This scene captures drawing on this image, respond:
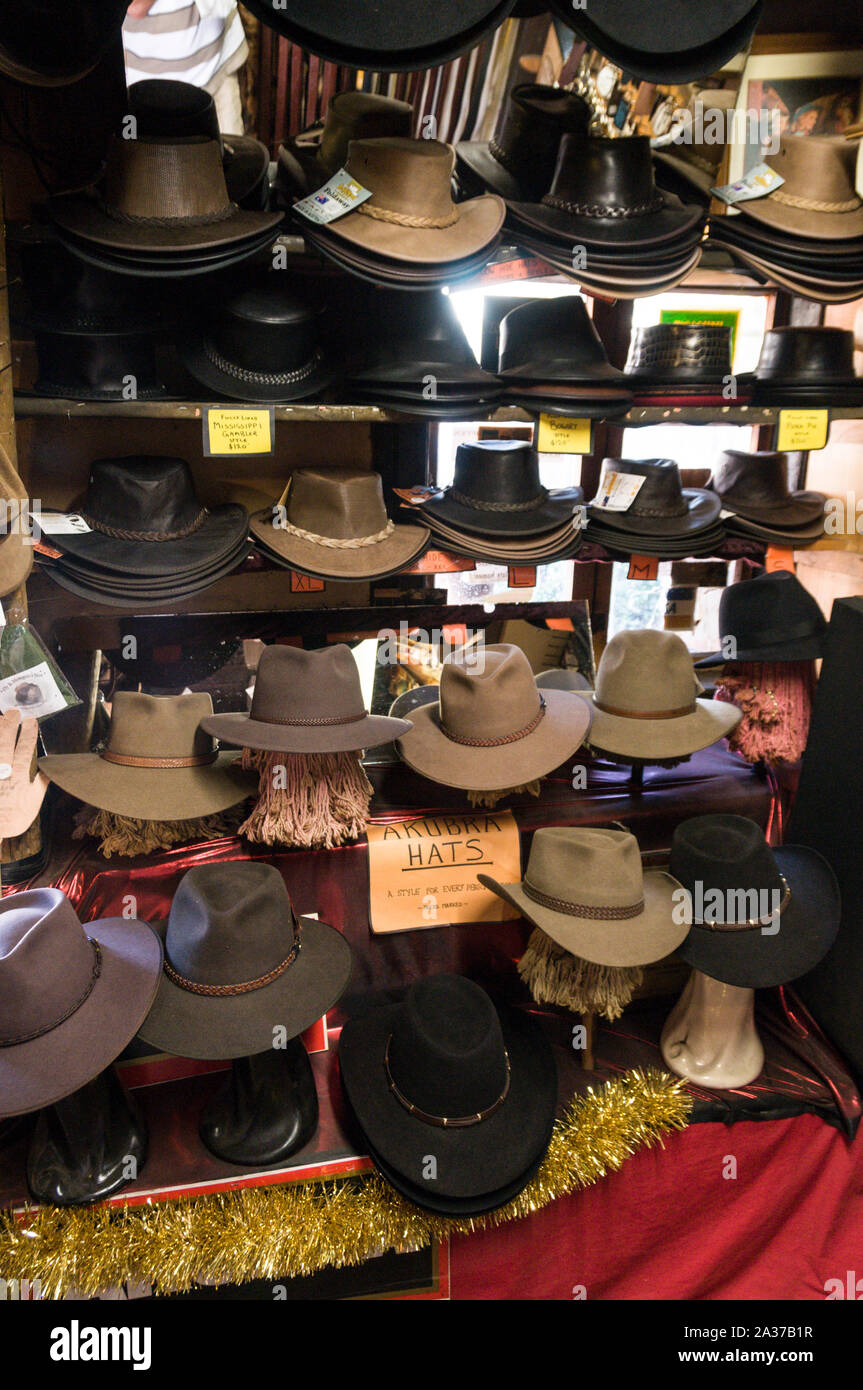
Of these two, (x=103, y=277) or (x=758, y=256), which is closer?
(x=103, y=277)

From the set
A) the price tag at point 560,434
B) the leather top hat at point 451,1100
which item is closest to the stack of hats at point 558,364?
the price tag at point 560,434

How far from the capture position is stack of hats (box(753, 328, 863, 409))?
2.47 metres

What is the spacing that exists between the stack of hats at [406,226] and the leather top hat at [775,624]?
118cm

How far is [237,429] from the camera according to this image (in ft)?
6.54

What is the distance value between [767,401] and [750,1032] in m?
1.71

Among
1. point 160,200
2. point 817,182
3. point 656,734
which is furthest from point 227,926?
point 817,182

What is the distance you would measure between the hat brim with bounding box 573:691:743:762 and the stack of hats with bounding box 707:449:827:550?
1.88ft

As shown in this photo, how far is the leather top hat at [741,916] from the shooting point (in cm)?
201

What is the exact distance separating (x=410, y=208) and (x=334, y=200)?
0.60ft

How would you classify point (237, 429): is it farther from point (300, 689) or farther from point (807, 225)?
point (807, 225)

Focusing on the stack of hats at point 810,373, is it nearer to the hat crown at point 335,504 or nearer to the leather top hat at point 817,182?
the leather top hat at point 817,182
